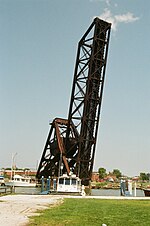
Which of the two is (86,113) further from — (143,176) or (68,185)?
(143,176)

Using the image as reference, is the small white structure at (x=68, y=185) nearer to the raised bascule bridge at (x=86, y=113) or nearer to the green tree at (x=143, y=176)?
the raised bascule bridge at (x=86, y=113)

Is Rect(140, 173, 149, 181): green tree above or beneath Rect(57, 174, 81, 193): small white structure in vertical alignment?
above

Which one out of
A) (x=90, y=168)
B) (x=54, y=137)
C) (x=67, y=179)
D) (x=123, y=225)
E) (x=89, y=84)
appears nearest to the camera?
(x=123, y=225)

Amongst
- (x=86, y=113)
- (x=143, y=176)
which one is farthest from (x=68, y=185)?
(x=143, y=176)

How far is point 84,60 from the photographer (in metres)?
42.8

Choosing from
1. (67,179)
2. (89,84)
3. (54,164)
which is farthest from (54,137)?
(67,179)

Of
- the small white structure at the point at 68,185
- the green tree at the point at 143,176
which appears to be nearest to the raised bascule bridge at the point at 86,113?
the small white structure at the point at 68,185

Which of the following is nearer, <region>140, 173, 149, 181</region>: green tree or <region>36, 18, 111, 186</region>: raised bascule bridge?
<region>36, 18, 111, 186</region>: raised bascule bridge

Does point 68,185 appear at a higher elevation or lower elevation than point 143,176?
lower

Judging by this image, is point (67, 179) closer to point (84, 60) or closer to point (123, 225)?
point (84, 60)

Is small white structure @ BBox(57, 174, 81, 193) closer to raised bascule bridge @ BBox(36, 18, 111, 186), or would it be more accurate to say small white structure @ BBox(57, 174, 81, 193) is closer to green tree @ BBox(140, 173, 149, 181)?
raised bascule bridge @ BBox(36, 18, 111, 186)

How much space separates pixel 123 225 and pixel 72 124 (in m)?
36.4

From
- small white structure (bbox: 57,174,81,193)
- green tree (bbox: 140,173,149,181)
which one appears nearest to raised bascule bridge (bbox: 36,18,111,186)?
small white structure (bbox: 57,174,81,193)

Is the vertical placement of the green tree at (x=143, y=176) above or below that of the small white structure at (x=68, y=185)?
above
